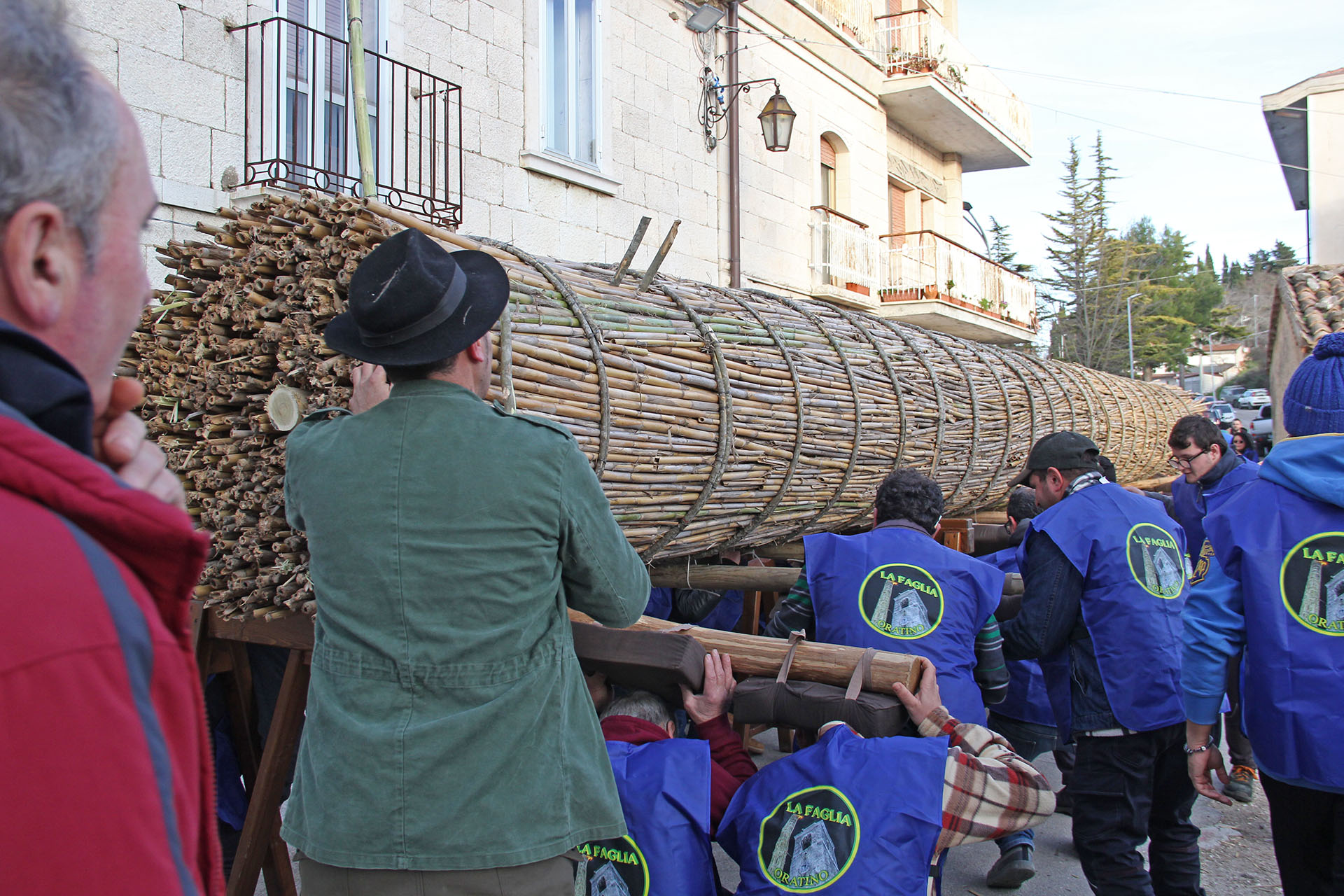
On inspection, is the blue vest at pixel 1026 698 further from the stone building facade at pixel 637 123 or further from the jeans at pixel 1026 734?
the stone building facade at pixel 637 123

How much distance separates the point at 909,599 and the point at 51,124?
2692mm

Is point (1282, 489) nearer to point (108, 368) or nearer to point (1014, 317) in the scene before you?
point (108, 368)

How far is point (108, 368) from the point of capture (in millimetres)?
828

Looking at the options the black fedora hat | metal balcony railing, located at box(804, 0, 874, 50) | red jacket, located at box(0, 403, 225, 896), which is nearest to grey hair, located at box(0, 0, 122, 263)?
red jacket, located at box(0, 403, 225, 896)

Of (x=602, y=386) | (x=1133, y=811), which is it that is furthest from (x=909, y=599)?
(x=602, y=386)

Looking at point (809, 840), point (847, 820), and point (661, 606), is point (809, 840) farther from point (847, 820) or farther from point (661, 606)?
point (661, 606)

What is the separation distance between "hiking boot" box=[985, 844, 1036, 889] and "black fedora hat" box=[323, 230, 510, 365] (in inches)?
114

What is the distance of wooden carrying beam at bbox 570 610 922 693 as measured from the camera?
253 centimetres

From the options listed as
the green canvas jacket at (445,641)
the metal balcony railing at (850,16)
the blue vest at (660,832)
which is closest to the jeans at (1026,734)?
the blue vest at (660,832)

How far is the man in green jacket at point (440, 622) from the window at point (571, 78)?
249 inches

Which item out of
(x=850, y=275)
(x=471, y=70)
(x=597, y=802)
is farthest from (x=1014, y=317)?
(x=597, y=802)

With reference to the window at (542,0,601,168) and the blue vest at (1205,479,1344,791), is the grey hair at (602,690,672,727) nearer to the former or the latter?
the blue vest at (1205,479,1344,791)

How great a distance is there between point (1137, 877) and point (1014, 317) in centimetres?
1450

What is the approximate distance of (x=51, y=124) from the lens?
29.6 inches
